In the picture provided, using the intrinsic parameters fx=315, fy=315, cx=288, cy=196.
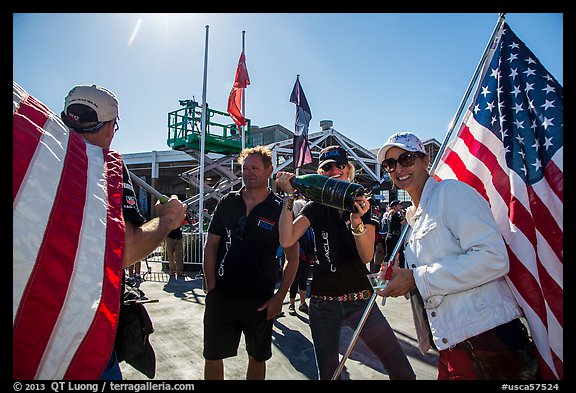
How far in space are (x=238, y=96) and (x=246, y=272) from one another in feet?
25.1

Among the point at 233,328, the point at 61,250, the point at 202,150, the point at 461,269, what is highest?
the point at 202,150

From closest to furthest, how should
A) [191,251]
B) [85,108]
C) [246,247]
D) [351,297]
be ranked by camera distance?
1. [85,108]
2. [351,297]
3. [246,247]
4. [191,251]

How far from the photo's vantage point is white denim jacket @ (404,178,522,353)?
1529mm

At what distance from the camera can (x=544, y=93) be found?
201cm

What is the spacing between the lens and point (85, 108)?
174 cm

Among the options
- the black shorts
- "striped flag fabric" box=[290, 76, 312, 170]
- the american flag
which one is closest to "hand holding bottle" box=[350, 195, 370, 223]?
the american flag

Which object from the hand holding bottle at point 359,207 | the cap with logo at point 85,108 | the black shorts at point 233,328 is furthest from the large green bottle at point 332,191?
the cap with logo at point 85,108

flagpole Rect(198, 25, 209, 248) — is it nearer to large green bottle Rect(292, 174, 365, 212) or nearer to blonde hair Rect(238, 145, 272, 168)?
blonde hair Rect(238, 145, 272, 168)

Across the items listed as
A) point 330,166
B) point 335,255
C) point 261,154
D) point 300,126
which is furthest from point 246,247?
point 300,126

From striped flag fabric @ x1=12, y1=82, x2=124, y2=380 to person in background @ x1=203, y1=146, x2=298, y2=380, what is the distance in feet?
4.58

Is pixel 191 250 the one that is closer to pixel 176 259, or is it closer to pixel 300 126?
pixel 176 259

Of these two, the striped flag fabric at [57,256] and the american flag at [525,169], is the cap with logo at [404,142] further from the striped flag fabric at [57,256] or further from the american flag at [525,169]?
the striped flag fabric at [57,256]

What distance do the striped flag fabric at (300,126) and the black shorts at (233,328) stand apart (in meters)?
6.51
